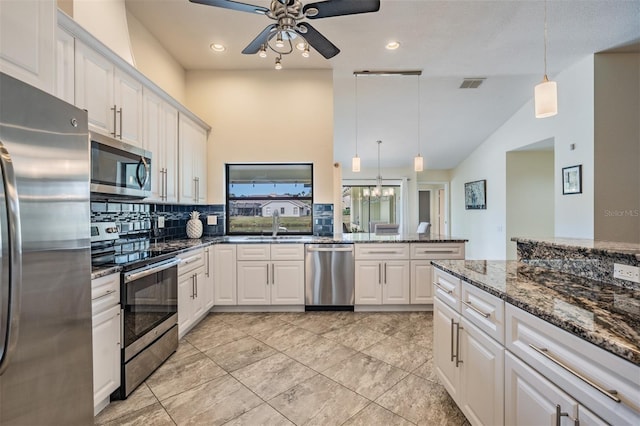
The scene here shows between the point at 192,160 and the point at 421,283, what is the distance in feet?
10.7

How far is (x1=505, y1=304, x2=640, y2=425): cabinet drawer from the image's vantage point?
2.47 ft

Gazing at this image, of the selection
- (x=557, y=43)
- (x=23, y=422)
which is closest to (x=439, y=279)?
(x=23, y=422)

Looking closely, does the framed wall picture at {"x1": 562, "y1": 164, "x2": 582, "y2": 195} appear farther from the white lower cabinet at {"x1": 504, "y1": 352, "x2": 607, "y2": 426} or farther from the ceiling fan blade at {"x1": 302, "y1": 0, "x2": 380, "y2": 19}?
the white lower cabinet at {"x1": 504, "y1": 352, "x2": 607, "y2": 426}

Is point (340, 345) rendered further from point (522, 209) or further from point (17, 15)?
point (522, 209)

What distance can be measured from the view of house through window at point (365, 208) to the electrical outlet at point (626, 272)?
24.9 ft

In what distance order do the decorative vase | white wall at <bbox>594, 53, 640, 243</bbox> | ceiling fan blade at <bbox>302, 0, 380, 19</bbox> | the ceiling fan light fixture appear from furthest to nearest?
1. the decorative vase
2. white wall at <bbox>594, 53, 640, 243</bbox>
3. the ceiling fan light fixture
4. ceiling fan blade at <bbox>302, 0, 380, 19</bbox>

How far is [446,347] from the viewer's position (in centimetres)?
180

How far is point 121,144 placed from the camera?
84.4 inches

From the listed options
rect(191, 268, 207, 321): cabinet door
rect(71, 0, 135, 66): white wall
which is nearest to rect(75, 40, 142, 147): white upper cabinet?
rect(71, 0, 135, 66): white wall

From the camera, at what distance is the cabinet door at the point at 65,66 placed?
1.75 metres

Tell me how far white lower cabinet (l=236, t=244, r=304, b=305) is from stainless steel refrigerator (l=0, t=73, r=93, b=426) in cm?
210

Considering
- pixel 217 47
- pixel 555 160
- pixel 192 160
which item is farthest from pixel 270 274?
pixel 555 160

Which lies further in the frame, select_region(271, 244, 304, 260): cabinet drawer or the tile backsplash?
select_region(271, 244, 304, 260): cabinet drawer

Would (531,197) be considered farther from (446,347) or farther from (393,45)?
(446,347)
